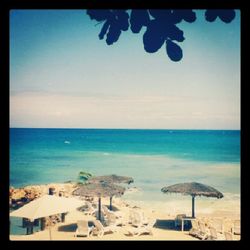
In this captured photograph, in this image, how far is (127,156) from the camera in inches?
815

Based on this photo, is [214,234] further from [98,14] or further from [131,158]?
[131,158]

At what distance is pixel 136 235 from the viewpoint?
14.8 ft

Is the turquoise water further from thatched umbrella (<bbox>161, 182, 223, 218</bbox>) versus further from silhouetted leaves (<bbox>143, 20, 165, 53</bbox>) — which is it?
silhouetted leaves (<bbox>143, 20, 165, 53</bbox>)

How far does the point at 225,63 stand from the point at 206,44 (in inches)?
15.6

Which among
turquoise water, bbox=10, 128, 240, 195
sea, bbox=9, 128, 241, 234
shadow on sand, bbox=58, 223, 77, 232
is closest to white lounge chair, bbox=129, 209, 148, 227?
shadow on sand, bbox=58, 223, 77, 232

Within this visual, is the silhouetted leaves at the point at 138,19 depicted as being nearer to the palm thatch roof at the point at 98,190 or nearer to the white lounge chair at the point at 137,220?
the white lounge chair at the point at 137,220

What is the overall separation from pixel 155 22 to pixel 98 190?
4.64 metres

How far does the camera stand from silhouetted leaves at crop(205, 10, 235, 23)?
8.63 feet

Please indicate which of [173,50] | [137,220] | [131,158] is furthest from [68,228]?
[131,158]

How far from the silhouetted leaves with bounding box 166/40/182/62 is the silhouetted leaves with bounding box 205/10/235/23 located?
0.34 meters

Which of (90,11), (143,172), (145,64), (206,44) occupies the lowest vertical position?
(143,172)
